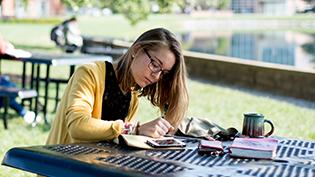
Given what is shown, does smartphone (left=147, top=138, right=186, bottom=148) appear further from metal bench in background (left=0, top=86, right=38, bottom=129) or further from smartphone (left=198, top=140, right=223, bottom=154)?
metal bench in background (left=0, top=86, right=38, bottom=129)

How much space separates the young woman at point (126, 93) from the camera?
315 centimetres

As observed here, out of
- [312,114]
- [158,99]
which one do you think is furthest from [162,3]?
[158,99]

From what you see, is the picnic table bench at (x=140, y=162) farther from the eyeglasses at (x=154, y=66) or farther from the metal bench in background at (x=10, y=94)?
the metal bench in background at (x=10, y=94)

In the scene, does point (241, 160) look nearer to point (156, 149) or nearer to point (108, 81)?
point (156, 149)

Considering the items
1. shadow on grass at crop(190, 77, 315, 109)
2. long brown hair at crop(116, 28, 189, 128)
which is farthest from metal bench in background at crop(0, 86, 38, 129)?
shadow on grass at crop(190, 77, 315, 109)

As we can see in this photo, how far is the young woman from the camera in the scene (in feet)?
10.3

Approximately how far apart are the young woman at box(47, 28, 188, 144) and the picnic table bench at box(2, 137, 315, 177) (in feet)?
0.65

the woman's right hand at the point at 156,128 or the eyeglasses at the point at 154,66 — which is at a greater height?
the eyeglasses at the point at 154,66

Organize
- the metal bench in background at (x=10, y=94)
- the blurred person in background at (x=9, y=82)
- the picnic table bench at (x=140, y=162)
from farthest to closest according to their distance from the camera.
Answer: the blurred person in background at (x=9, y=82) → the metal bench in background at (x=10, y=94) → the picnic table bench at (x=140, y=162)

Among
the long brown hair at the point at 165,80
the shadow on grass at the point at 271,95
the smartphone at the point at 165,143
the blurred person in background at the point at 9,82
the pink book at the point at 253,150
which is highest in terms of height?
the long brown hair at the point at 165,80

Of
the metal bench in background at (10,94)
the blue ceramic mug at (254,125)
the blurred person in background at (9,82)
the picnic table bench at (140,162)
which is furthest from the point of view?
the blurred person in background at (9,82)

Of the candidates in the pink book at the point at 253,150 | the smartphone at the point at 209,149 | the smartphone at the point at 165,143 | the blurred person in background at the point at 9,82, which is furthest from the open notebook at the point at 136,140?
the blurred person in background at the point at 9,82

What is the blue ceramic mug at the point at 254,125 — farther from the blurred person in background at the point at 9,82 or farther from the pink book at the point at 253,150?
the blurred person in background at the point at 9,82

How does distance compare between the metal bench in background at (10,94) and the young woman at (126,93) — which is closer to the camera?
the young woman at (126,93)
